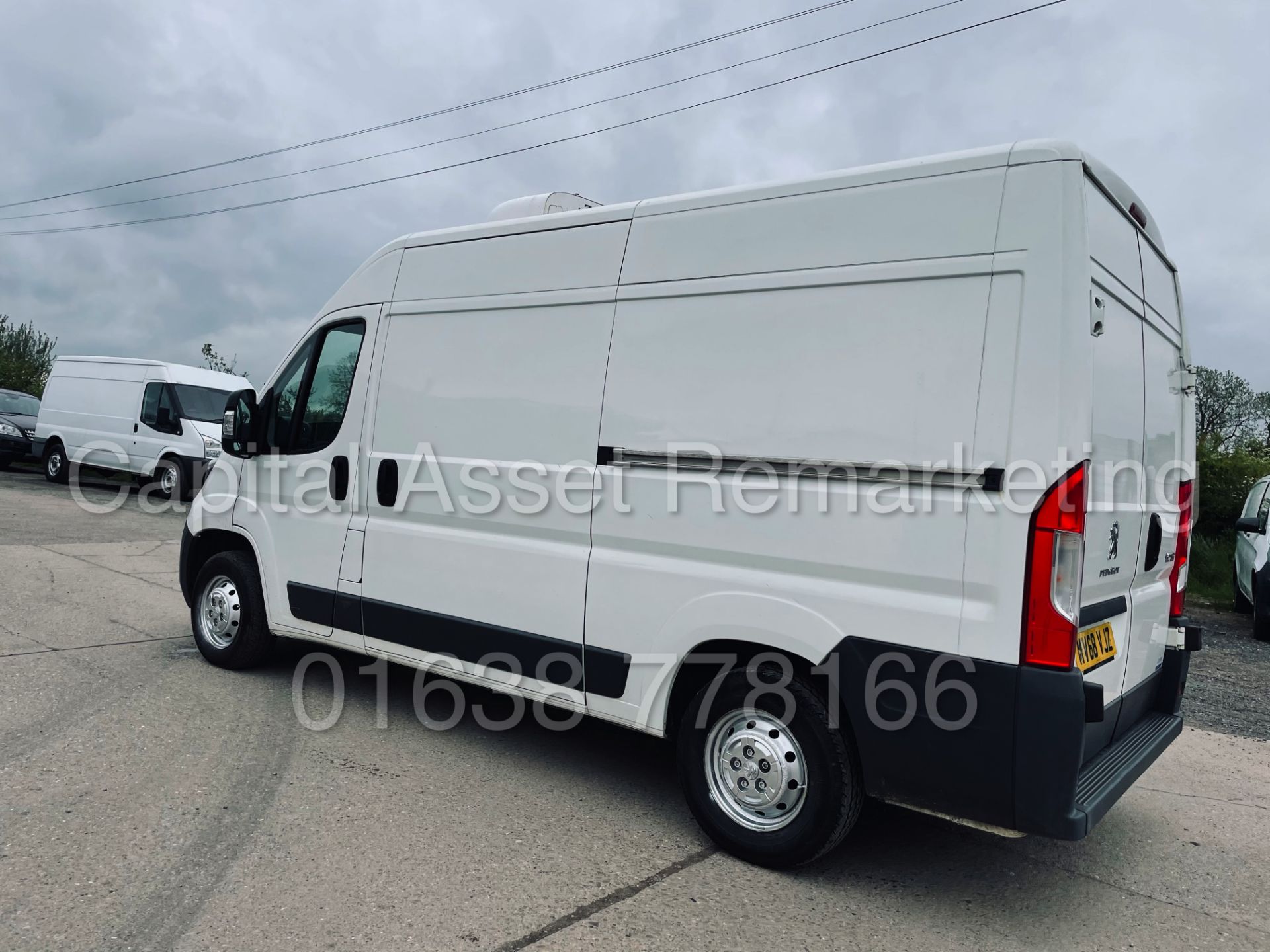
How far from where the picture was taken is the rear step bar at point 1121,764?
3.26 metres

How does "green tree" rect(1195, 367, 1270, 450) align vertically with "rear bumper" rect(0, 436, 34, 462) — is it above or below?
above

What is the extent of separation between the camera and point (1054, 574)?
121 inches

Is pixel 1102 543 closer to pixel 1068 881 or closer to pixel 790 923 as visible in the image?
pixel 1068 881

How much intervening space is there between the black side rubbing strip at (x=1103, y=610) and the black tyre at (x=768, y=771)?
3.01 ft

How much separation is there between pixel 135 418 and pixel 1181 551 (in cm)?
1670

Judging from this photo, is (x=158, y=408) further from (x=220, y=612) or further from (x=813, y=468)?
(x=813, y=468)

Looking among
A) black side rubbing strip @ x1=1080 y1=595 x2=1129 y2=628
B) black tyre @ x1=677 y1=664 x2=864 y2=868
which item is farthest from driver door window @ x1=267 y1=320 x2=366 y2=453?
black side rubbing strip @ x1=1080 y1=595 x2=1129 y2=628

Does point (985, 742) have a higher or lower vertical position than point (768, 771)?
higher

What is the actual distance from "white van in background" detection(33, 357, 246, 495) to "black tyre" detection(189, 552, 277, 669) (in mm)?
10277

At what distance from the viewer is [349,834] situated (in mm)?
3758

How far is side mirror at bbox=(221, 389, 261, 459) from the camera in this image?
18.6 ft

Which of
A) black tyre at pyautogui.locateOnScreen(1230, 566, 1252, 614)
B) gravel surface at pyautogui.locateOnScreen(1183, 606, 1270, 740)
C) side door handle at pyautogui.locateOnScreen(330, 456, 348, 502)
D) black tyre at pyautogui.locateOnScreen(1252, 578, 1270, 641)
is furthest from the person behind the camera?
black tyre at pyautogui.locateOnScreen(1230, 566, 1252, 614)

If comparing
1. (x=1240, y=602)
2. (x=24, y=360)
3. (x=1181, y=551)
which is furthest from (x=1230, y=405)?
(x=24, y=360)

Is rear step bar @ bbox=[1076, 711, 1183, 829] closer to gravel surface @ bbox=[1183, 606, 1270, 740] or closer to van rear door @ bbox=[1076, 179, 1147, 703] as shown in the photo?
van rear door @ bbox=[1076, 179, 1147, 703]
